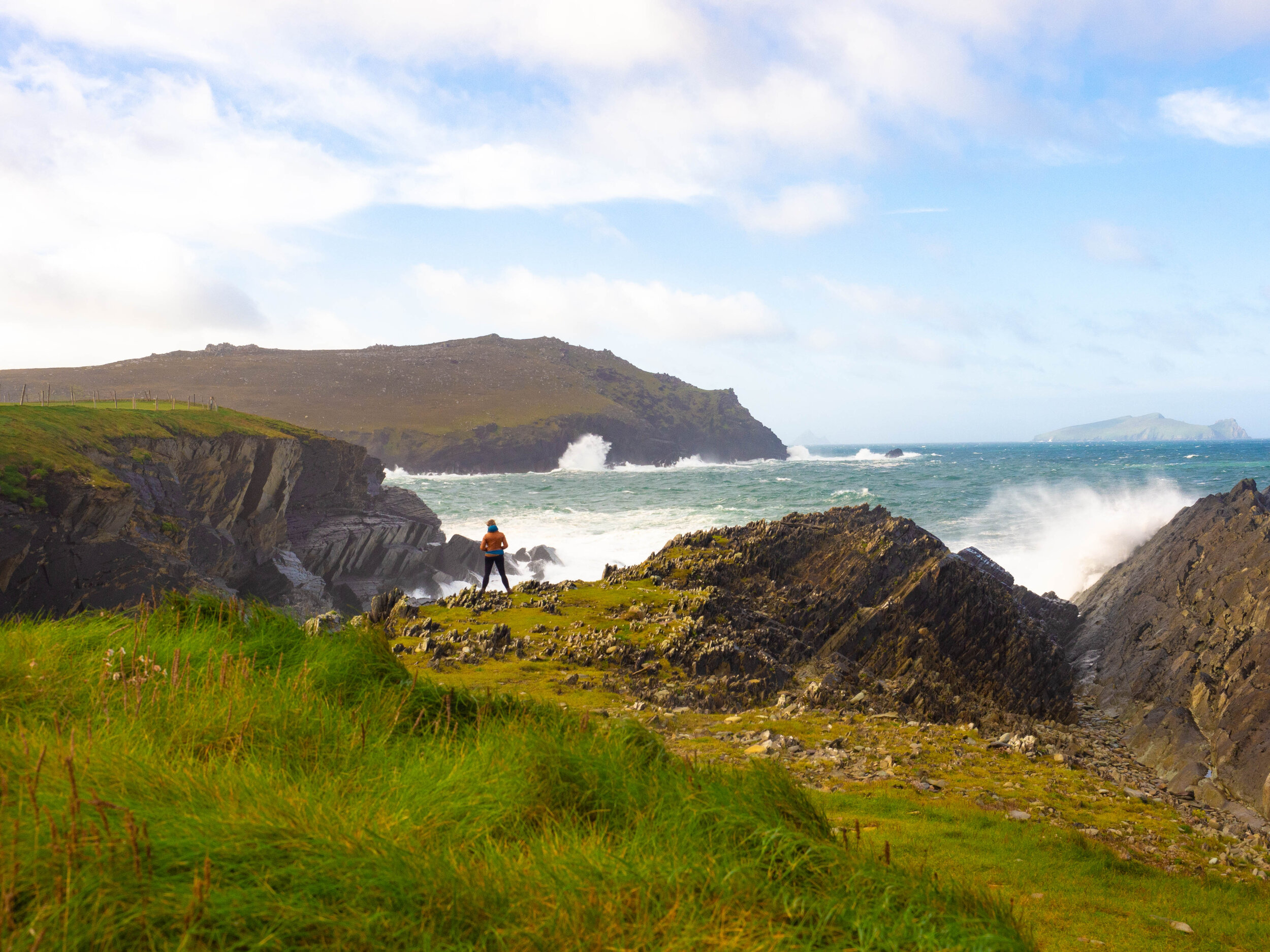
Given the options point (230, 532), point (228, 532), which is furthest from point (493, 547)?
→ point (230, 532)

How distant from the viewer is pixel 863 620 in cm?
1681

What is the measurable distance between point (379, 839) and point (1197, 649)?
723 inches

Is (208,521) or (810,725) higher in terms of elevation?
(208,521)

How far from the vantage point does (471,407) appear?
17150cm

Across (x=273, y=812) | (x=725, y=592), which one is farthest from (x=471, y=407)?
(x=273, y=812)

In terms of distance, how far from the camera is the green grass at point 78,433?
24078mm

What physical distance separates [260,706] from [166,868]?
91.0 inches

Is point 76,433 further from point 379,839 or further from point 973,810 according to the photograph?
point 973,810

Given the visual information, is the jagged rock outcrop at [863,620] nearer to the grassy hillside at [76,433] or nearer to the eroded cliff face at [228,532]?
the eroded cliff face at [228,532]

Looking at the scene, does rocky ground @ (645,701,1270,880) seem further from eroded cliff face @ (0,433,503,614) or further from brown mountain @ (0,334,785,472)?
brown mountain @ (0,334,785,472)

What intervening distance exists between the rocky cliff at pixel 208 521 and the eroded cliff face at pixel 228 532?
0.20 feet

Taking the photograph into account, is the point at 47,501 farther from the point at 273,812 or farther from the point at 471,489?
the point at 471,489

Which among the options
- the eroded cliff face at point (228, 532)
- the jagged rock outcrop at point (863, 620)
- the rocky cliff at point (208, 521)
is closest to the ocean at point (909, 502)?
the rocky cliff at point (208, 521)

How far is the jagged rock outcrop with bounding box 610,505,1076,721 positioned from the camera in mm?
14383
